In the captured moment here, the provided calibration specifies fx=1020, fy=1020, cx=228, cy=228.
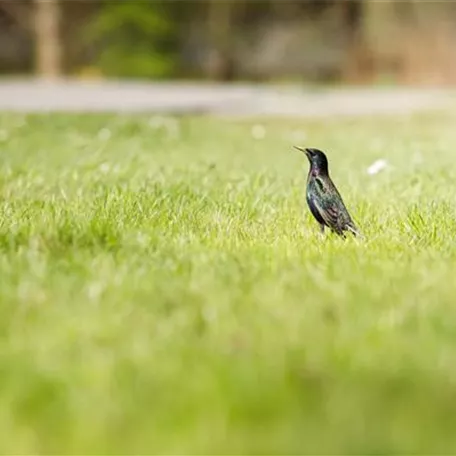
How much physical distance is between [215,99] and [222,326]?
1290cm

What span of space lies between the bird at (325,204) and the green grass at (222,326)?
3.4 inches

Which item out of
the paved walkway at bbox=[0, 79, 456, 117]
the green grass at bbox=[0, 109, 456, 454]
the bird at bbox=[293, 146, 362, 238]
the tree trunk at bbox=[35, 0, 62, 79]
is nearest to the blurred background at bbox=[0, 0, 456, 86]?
the tree trunk at bbox=[35, 0, 62, 79]

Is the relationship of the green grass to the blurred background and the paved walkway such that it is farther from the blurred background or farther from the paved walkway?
the blurred background

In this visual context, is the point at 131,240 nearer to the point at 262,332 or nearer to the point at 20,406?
the point at 262,332

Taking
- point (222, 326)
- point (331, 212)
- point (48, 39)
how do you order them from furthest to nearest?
point (48, 39) → point (331, 212) → point (222, 326)

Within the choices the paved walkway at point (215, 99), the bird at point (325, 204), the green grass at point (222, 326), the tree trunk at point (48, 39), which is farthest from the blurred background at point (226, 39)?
the green grass at point (222, 326)

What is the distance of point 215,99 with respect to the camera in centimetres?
1515

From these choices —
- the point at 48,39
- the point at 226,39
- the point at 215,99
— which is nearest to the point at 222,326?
the point at 215,99

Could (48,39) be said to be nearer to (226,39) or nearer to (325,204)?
(226,39)

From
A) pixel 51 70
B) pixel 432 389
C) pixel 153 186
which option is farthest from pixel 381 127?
pixel 51 70

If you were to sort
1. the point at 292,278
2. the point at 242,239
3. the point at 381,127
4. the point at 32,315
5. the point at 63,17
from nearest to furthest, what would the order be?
the point at 32,315
the point at 292,278
the point at 242,239
the point at 381,127
the point at 63,17

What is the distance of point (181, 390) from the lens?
2084 millimetres

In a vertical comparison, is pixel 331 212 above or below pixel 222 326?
above

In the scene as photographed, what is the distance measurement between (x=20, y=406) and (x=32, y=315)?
1.71 ft
